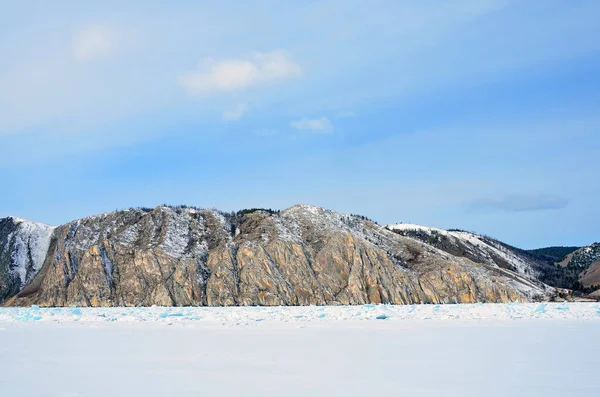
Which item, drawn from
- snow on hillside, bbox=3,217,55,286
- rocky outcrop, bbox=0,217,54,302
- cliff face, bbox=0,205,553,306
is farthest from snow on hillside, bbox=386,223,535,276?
rocky outcrop, bbox=0,217,54,302

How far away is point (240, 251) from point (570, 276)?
105 m

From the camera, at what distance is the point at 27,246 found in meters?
101

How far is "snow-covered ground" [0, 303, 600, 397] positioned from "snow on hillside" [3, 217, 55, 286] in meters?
81.1

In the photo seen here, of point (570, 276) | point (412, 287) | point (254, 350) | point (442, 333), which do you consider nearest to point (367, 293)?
point (412, 287)

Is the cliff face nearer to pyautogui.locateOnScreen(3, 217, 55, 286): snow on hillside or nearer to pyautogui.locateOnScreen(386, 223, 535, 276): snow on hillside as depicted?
pyautogui.locateOnScreen(3, 217, 55, 286): snow on hillside

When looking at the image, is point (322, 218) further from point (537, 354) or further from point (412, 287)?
point (537, 354)

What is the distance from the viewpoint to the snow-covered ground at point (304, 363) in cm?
1023

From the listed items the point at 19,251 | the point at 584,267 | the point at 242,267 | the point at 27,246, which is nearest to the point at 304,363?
the point at 242,267

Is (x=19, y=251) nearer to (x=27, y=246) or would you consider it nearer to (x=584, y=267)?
(x=27, y=246)

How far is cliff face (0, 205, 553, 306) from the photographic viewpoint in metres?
71.4

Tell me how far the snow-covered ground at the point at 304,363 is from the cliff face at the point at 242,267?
1921 inches

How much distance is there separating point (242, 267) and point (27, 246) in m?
51.9

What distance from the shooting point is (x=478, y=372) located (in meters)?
12.1

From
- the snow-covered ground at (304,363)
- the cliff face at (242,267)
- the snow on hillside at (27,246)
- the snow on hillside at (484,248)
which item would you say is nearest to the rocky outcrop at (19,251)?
the snow on hillside at (27,246)
